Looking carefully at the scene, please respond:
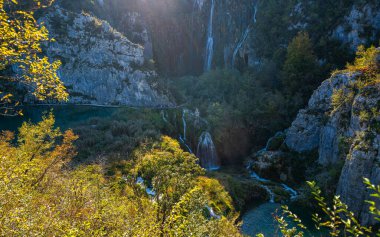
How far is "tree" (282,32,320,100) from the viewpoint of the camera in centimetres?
4488

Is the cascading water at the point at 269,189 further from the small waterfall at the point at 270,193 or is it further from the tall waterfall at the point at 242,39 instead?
the tall waterfall at the point at 242,39

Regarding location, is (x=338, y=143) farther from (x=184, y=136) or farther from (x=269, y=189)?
(x=184, y=136)

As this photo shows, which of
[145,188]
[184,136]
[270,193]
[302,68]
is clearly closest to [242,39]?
[302,68]

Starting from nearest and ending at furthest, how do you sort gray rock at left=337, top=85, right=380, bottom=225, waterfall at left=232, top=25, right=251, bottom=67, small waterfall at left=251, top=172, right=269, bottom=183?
1. gray rock at left=337, top=85, right=380, bottom=225
2. small waterfall at left=251, top=172, right=269, bottom=183
3. waterfall at left=232, top=25, right=251, bottom=67

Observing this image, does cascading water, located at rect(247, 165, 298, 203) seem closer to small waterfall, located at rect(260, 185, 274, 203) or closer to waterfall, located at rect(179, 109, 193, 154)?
small waterfall, located at rect(260, 185, 274, 203)

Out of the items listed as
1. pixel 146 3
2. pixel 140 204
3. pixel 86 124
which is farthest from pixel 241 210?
pixel 146 3

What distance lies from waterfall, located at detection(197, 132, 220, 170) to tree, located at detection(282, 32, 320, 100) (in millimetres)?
15877

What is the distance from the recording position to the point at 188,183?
15633 mm

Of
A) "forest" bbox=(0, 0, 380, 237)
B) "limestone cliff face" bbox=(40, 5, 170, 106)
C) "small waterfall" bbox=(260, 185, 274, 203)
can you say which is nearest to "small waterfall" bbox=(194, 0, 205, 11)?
"forest" bbox=(0, 0, 380, 237)

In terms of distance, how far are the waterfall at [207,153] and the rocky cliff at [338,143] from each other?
5.81m

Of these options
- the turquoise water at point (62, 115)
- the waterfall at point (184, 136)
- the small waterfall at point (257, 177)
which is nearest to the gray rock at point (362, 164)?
the small waterfall at point (257, 177)

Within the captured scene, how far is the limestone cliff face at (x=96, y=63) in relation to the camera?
184 feet

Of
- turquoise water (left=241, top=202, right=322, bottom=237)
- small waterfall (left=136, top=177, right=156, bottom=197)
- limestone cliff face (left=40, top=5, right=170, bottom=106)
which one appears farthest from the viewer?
limestone cliff face (left=40, top=5, right=170, bottom=106)

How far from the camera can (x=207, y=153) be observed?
42469mm
